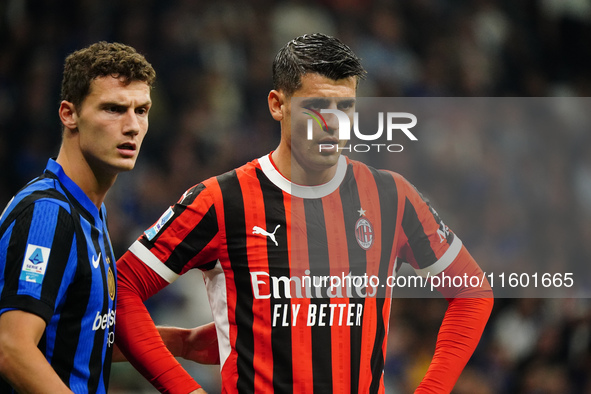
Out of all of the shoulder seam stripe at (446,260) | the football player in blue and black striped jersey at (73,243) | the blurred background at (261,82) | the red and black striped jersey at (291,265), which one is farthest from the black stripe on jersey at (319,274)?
the blurred background at (261,82)

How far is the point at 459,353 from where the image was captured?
94.7 inches

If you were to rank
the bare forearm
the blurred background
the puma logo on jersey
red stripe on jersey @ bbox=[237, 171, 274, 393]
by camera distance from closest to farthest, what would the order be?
the bare forearm < red stripe on jersey @ bbox=[237, 171, 274, 393] < the puma logo on jersey < the blurred background

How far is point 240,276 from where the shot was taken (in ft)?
7.37

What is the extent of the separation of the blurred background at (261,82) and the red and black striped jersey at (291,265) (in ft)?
6.71

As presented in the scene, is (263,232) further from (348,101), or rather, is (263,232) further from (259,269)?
(348,101)

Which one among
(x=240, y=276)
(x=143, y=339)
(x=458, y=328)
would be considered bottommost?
(x=143, y=339)

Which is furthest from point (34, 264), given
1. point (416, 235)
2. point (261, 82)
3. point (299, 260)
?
point (261, 82)

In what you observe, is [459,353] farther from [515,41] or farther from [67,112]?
[515,41]

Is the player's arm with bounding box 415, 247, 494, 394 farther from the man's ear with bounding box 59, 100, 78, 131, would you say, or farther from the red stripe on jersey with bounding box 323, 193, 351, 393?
the man's ear with bounding box 59, 100, 78, 131

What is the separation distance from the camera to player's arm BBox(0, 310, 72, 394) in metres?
1.75

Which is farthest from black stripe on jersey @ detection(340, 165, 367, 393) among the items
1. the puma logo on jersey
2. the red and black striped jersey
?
the puma logo on jersey

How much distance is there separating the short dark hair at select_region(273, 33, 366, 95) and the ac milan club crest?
50 centimetres

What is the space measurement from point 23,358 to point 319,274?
958 millimetres

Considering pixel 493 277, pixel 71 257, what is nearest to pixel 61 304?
pixel 71 257
